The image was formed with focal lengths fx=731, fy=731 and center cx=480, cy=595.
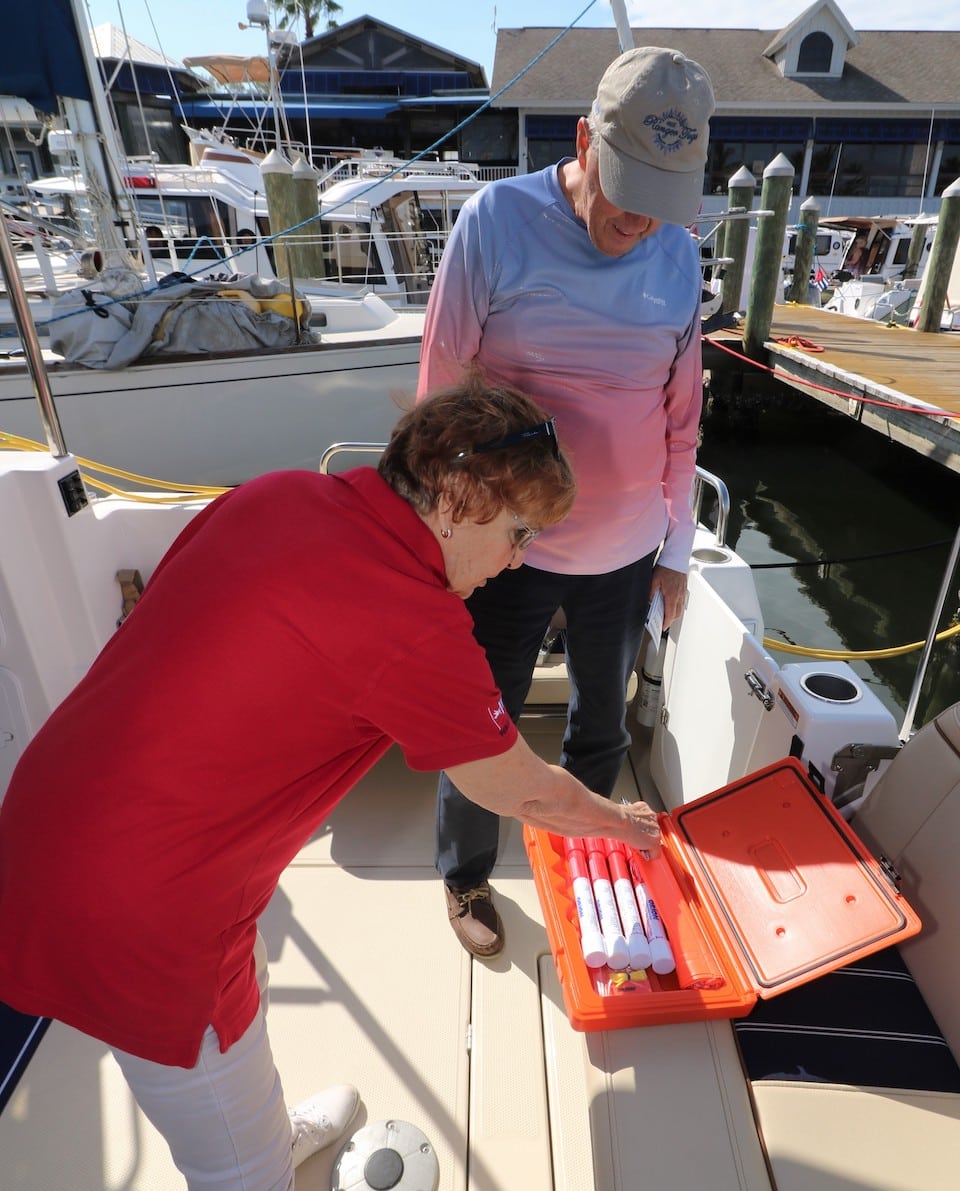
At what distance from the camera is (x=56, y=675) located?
6.73 feet

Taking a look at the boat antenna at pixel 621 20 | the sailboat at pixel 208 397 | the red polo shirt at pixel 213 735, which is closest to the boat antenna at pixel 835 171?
the sailboat at pixel 208 397

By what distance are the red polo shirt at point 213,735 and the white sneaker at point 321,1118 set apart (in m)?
0.67

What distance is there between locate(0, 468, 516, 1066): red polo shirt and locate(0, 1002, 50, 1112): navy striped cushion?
1.01 metres

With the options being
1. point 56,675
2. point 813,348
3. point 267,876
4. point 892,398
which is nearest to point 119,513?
point 56,675

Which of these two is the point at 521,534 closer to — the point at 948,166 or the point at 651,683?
the point at 651,683

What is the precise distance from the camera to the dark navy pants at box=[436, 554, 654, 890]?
159cm

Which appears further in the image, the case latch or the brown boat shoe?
the brown boat shoe

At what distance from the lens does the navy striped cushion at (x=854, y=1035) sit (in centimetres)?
116

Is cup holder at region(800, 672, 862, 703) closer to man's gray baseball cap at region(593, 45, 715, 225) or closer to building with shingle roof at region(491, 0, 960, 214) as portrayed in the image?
man's gray baseball cap at region(593, 45, 715, 225)

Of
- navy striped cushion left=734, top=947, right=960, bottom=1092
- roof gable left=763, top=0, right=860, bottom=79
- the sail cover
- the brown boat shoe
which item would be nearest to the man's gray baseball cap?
navy striped cushion left=734, top=947, right=960, bottom=1092

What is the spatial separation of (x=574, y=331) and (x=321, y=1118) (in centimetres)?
161

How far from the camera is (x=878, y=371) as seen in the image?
6.75m

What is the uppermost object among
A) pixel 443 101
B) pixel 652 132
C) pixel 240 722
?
pixel 443 101

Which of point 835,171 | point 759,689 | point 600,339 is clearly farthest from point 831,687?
point 835,171
